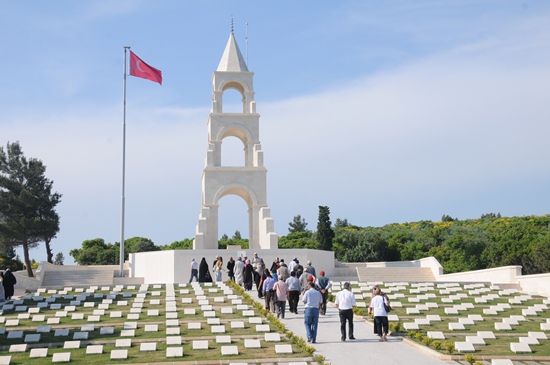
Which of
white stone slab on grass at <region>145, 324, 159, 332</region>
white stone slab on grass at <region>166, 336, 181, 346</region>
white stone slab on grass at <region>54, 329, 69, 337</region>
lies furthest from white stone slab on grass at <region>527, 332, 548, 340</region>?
white stone slab on grass at <region>54, 329, 69, 337</region>

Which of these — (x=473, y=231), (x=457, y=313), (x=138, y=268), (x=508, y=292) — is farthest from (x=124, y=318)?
(x=473, y=231)

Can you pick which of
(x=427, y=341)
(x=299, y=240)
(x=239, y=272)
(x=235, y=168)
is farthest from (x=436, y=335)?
(x=299, y=240)

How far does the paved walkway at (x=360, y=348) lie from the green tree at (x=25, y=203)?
30648mm

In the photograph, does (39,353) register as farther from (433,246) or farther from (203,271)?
(433,246)

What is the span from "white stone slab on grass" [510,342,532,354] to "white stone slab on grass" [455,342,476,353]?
91 cm

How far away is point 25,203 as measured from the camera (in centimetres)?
4819

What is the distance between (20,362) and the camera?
16.2m

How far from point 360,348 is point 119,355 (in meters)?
5.80

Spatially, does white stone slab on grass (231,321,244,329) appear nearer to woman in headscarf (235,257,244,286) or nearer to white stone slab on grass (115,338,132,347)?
white stone slab on grass (115,338,132,347)

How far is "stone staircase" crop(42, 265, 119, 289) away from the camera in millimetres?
39656

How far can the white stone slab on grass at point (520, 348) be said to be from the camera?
55.4ft

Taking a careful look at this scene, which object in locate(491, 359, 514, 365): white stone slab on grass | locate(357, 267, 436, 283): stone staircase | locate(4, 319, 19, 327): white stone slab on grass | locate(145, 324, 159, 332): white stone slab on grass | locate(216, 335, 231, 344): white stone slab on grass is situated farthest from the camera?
locate(357, 267, 436, 283): stone staircase

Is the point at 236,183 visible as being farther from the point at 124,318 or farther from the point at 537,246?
the point at 124,318

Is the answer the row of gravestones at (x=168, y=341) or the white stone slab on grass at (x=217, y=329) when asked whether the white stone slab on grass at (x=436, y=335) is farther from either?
the white stone slab on grass at (x=217, y=329)
